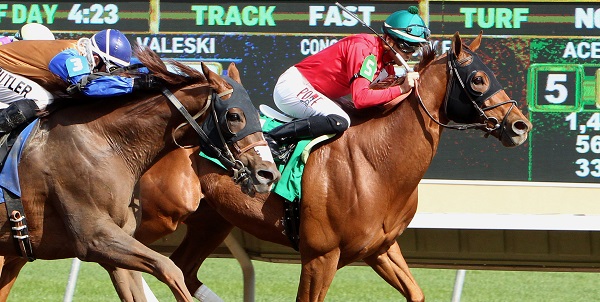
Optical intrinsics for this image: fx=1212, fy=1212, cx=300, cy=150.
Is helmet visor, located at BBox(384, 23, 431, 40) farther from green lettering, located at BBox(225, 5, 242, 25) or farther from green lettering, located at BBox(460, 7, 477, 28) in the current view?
green lettering, located at BBox(225, 5, 242, 25)

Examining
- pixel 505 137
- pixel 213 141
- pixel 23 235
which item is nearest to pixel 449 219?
pixel 505 137

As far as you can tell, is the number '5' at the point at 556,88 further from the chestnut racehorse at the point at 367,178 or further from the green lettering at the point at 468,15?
the chestnut racehorse at the point at 367,178

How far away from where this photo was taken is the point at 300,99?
6.00 meters

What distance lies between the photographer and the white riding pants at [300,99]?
5.91 m

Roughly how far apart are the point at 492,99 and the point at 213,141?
61.2 inches

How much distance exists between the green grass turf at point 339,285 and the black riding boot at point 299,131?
8.74 ft

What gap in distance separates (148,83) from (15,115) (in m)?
0.57

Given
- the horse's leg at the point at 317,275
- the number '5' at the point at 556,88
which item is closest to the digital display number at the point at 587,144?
the number '5' at the point at 556,88

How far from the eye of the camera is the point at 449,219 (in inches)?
259

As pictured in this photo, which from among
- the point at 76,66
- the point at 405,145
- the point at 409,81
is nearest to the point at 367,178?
the point at 405,145

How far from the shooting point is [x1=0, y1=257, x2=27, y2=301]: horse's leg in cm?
588

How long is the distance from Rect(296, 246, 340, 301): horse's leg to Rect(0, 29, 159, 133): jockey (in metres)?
1.28

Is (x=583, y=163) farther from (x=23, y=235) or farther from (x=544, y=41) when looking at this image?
(x=23, y=235)

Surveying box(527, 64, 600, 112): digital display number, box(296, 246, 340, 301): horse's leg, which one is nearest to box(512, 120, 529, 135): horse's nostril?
box(296, 246, 340, 301): horse's leg
